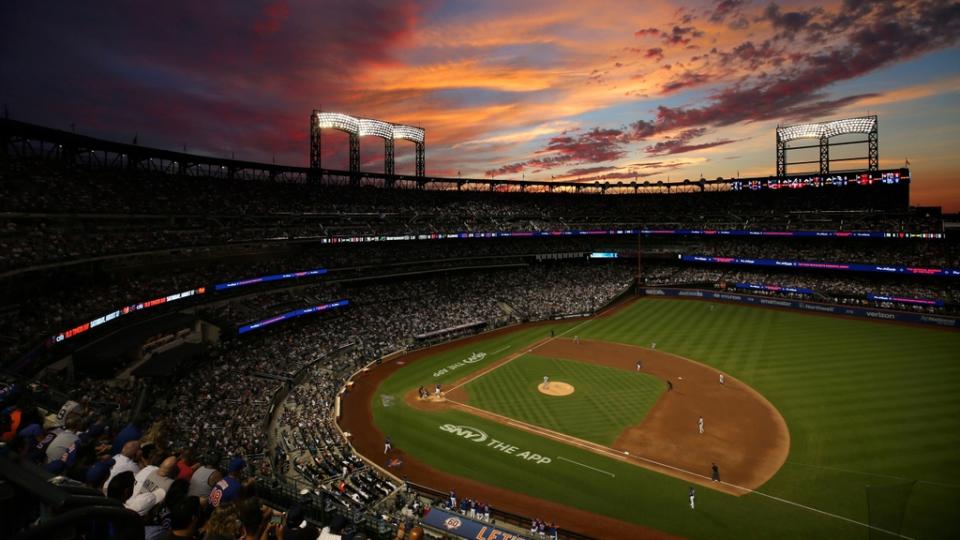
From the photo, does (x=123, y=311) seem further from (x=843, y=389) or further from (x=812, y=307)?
(x=812, y=307)

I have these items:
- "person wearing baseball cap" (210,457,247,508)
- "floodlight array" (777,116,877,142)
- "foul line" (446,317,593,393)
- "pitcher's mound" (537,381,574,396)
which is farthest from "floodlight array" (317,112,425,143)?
"person wearing baseball cap" (210,457,247,508)

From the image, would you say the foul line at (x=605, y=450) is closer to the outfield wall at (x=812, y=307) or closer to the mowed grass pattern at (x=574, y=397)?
the mowed grass pattern at (x=574, y=397)

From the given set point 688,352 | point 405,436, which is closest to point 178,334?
point 405,436

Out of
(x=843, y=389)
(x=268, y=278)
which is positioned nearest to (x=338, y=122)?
(x=268, y=278)

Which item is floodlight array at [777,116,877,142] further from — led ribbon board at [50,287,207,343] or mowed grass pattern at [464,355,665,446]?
led ribbon board at [50,287,207,343]

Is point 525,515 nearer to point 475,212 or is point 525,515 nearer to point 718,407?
point 718,407
